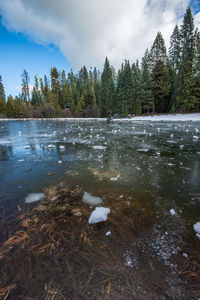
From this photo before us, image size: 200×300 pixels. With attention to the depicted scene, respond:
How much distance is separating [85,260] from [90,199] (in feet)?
3.51

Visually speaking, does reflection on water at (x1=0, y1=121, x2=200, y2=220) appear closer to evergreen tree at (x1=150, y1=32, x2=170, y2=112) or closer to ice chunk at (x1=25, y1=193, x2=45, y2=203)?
ice chunk at (x1=25, y1=193, x2=45, y2=203)

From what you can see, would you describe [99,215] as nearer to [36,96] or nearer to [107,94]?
[107,94]

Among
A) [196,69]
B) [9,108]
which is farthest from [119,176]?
[9,108]

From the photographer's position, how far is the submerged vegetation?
1134 mm

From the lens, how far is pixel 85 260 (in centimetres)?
139

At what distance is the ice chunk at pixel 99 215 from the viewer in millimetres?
1909

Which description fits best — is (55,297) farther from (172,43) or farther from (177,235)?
(172,43)

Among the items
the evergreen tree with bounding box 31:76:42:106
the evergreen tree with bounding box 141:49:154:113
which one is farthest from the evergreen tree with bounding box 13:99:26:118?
the evergreen tree with bounding box 141:49:154:113

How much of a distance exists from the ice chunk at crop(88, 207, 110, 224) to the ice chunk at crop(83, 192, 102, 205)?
0.86ft

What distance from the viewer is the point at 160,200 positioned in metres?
2.37

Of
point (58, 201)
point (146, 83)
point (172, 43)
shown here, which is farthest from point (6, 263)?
point (172, 43)

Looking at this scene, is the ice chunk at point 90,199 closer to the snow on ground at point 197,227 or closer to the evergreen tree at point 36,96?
the snow on ground at point 197,227

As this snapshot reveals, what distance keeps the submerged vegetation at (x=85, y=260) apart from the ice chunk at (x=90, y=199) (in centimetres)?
22

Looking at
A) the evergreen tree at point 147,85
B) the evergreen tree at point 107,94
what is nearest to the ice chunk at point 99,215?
the evergreen tree at point 147,85
